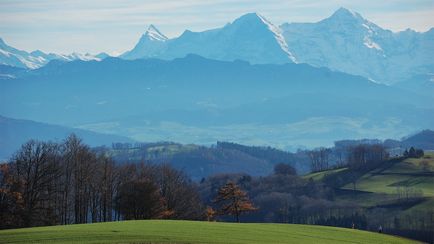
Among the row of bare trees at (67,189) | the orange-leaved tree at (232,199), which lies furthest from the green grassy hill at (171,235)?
the orange-leaved tree at (232,199)

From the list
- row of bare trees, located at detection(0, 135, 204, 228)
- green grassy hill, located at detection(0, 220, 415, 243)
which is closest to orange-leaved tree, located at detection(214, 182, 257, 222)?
row of bare trees, located at detection(0, 135, 204, 228)

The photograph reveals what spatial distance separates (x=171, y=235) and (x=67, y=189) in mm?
37548

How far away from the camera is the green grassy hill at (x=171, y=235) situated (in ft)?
193

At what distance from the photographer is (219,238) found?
62.2m

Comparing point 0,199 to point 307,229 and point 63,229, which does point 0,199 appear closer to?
point 63,229

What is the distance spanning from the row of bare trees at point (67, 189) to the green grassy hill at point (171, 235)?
1749 cm

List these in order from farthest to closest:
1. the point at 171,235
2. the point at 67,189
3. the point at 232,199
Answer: the point at 232,199 < the point at 67,189 < the point at 171,235

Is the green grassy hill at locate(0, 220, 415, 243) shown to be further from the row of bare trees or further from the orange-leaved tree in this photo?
the orange-leaved tree

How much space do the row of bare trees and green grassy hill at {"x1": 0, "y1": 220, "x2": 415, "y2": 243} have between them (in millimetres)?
17493

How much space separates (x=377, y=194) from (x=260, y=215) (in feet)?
100

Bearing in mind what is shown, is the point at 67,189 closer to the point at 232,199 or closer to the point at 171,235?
the point at 232,199

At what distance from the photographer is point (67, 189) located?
316 ft

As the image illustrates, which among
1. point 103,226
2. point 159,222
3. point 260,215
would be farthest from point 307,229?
point 260,215

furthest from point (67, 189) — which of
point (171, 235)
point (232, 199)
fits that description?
point (171, 235)
